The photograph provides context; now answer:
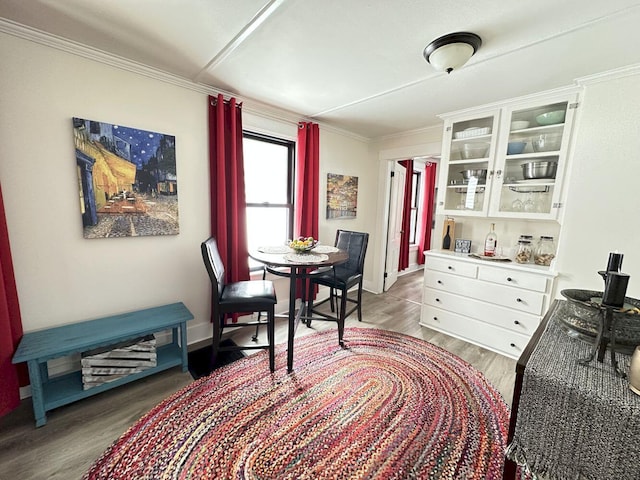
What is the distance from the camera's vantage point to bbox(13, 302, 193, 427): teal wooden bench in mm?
1588

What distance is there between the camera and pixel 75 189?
189 cm

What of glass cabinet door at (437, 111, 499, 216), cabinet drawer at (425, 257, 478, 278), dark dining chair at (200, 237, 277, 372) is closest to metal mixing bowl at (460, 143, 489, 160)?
glass cabinet door at (437, 111, 499, 216)

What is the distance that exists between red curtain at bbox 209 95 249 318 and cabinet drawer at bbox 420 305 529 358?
2.24 m

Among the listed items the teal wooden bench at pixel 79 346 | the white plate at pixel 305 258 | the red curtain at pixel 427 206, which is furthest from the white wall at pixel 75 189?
the red curtain at pixel 427 206

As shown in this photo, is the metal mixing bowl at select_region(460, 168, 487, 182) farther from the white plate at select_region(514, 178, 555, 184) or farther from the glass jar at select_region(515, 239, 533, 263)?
the glass jar at select_region(515, 239, 533, 263)

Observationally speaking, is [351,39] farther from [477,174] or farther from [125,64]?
[477,174]

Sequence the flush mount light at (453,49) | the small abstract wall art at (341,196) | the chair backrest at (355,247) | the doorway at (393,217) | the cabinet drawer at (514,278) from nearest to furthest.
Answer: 1. the flush mount light at (453,49)
2. the cabinet drawer at (514,278)
3. the chair backrest at (355,247)
4. the small abstract wall art at (341,196)
5. the doorway at (393,217)

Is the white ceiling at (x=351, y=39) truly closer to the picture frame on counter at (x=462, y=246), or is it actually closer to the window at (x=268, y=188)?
the window at (x=268, y=188)

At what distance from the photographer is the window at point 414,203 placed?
5512 millimetres

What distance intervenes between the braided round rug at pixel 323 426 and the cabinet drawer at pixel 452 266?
0.89 m

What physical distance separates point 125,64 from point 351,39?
1.71 meters

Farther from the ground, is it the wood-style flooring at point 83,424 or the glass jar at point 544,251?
the glass jar at point 544,251

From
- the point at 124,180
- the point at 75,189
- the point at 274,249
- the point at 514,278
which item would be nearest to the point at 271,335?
the point at 274,249

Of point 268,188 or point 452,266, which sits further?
point 268,188
